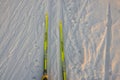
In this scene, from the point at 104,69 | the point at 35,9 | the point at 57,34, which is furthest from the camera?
the point at 35,9

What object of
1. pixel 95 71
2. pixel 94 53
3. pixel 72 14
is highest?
pixel 72 14

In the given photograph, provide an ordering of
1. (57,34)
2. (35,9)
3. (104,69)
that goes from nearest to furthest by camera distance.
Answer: (104,69) → (57,34) → (35,9)

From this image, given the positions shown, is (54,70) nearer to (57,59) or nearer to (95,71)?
(57,59)

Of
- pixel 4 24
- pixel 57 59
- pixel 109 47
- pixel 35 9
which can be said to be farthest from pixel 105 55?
pixel 4 24

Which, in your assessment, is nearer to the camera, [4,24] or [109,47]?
[109,47]

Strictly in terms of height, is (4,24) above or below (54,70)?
above

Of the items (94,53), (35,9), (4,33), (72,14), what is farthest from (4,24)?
(94,53)
